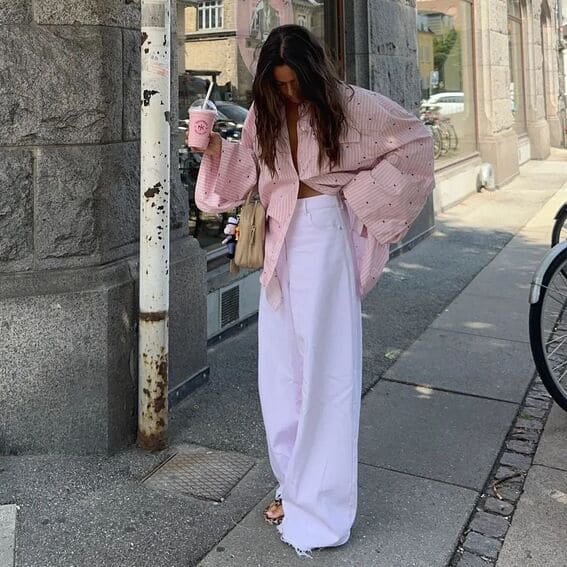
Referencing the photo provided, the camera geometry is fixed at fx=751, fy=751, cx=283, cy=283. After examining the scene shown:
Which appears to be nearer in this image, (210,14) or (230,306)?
(230,306)

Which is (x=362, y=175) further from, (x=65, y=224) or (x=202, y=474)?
(x=202, y=474)

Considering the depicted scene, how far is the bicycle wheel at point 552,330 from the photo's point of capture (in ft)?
12.6

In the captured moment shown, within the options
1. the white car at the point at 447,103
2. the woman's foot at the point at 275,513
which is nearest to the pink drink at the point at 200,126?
the woman's foot at the point at 275,513

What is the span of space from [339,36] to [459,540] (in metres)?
5.16

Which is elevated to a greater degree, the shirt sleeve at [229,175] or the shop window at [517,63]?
the shop window at [517,63]

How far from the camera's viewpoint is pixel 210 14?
5.41 meters

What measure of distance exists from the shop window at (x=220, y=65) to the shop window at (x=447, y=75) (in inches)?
183

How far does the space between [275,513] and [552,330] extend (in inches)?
77.0

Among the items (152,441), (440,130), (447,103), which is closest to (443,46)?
(447,103)

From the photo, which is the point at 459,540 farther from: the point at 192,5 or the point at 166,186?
the point at 192,5

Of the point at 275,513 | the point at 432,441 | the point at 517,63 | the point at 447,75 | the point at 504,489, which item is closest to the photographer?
the point at 275,513

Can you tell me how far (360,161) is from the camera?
2.77m

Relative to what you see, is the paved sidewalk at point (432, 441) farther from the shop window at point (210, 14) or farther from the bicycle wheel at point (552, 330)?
the shop window at point (210, 14)

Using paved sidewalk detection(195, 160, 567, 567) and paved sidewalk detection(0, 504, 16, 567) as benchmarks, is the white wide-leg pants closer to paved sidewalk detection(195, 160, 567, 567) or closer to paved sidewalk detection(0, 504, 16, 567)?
paved sidewalk detection(195, 160, 567, 567)
